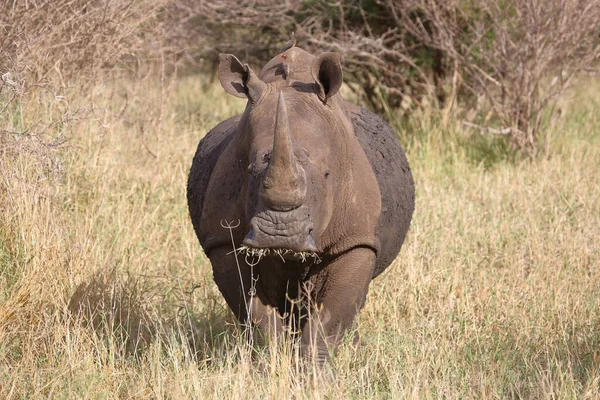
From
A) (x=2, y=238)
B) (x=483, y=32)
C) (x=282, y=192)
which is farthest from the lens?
(x=483, y=32)

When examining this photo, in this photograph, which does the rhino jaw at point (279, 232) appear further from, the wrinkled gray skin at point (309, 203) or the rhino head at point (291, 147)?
the wrinkled gray skin at point (309, 203)

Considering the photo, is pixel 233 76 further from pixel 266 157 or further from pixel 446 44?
pixel 446 44

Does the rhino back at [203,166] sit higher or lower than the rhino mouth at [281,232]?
lower

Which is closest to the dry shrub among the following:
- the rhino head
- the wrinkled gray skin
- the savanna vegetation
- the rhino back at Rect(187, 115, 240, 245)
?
the savanna vegetation

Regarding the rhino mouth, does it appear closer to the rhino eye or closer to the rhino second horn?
the rhino second horn

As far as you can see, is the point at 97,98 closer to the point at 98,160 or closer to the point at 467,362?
the point at 98,160

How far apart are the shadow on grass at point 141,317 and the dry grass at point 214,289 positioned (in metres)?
0.01

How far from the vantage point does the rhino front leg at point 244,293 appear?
4656 mm

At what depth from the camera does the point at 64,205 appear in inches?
264

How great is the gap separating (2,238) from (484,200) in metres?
4.19

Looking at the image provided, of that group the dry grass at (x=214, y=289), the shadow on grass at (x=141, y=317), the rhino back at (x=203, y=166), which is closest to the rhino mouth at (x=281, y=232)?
the dry grass at (x=214, y=289)

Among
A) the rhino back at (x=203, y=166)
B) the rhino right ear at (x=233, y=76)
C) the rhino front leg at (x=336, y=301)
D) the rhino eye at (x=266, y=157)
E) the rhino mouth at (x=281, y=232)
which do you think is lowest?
the rhino front leg at (x=336, y=301)

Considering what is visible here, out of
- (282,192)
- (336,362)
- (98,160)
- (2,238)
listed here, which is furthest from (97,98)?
(282,192)

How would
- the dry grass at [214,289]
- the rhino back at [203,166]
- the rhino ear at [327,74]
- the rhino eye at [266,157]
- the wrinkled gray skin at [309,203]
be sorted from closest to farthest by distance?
1. the rhino eye at [266,157]
2. the wrinkled gray skin at [309,203]
3. the rhino ear at [327,74]
4. the dry grass at [214,289]
5. the rhino back at [203,166]
